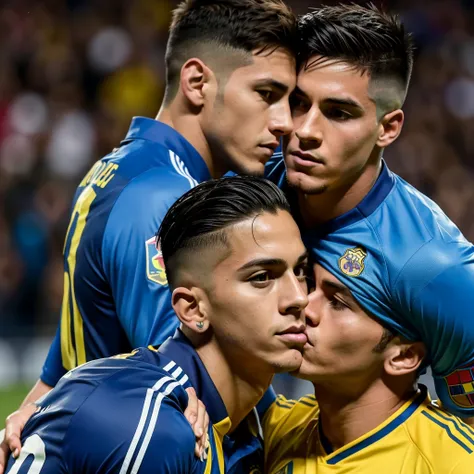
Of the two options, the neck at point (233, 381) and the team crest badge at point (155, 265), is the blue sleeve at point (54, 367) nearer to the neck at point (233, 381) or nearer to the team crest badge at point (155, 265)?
the team crest badge at point (155, 265)

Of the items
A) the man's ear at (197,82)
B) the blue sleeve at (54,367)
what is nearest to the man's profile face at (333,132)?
the man's ear at (197,82)

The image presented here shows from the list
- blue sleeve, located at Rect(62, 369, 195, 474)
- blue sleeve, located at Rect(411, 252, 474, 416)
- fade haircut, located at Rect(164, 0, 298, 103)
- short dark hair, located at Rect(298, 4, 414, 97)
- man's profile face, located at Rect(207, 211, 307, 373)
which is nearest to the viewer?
blue sleeve, located at Rect(62, 369, 195, 474)

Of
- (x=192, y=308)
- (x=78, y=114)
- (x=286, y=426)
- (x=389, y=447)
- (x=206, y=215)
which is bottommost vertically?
(x=78, y=114)

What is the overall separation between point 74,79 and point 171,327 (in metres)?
9.56

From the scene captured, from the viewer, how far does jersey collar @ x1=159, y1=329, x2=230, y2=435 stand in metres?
3.16

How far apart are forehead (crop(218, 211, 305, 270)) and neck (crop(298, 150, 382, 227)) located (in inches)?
14.6

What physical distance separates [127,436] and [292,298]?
0.72m

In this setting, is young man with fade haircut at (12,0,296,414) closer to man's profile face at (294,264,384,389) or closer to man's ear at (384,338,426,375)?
man's profile face at (294,264,384,389)

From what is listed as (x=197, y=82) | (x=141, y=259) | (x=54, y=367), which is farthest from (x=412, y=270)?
(x=54, y=367)

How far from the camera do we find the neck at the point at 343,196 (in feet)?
11.9

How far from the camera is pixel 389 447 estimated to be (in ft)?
11.5

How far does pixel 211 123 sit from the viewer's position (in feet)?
13.3

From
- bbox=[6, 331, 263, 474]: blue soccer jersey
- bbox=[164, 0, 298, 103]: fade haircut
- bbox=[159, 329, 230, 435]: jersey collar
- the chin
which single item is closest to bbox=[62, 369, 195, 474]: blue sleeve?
bbox=[6, 331, 263, 474]: blue soccer jersey

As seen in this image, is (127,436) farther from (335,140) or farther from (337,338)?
(335,140)
